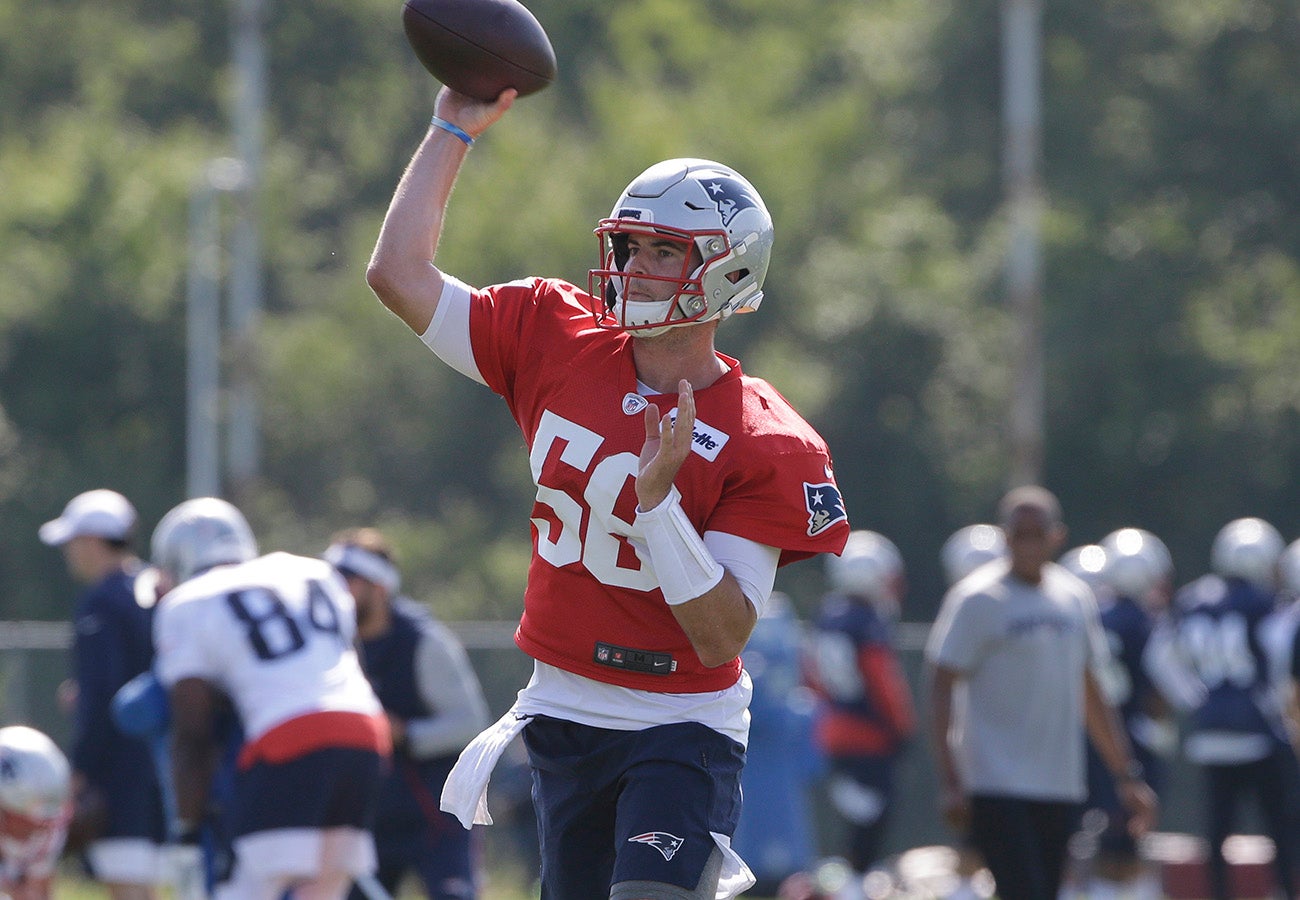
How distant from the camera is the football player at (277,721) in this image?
682 centimetres

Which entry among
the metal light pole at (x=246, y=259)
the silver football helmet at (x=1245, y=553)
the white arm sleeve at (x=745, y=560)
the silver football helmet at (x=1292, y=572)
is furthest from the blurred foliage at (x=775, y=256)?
the white arm sleeve at (x=745, y=560)

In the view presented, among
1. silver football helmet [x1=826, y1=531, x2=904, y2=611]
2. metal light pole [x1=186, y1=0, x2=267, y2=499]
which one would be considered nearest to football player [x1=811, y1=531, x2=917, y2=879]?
silver football helmet [x1=826, y1=531, x2=904, y2=611]

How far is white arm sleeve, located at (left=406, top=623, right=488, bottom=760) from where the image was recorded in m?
8.00

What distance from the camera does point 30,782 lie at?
8.06m

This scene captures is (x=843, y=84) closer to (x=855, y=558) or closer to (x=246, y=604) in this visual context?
(x=855, y=558)

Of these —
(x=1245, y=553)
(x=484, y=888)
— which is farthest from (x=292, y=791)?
(x=484, y=888)

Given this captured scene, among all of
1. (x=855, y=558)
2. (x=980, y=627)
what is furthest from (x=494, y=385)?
(x=855, y=558)

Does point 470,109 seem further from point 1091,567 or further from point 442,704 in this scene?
point 1091,567

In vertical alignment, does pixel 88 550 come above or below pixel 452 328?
below

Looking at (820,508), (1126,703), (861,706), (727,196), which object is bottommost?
(861,706)

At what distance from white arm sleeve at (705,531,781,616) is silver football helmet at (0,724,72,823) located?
4613mm

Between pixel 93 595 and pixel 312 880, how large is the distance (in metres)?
1.93

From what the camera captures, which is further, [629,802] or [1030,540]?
[1030,540]

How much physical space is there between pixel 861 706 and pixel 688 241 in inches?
315
